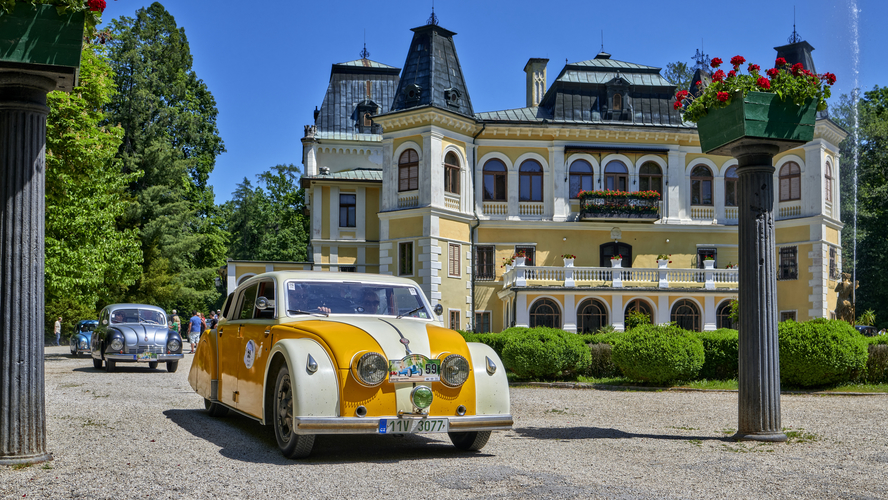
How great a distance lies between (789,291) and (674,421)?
90.1 feet

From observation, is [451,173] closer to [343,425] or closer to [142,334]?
[142,334]

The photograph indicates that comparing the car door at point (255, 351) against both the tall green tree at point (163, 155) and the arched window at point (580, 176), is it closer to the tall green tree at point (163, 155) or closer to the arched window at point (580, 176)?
the arched window at point (580, 176)

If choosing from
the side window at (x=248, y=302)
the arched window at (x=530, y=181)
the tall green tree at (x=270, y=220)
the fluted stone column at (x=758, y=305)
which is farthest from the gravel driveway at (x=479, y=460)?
the tall green tree at (x=270, y=220)

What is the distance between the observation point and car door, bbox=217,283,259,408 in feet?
31.8

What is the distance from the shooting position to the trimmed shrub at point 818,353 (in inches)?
609

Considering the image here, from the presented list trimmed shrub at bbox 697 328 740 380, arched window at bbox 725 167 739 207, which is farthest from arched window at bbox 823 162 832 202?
trimmed shrub at bbox 697 328 740 380

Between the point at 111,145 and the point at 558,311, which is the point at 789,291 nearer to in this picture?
the point at 558,311

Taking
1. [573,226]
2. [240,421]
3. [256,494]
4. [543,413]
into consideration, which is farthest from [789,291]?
[256,494]

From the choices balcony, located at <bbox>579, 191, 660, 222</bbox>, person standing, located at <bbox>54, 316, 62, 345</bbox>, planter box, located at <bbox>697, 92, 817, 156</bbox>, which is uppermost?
balcony, located at <bbox>579, 191, 660, 222</bbox>

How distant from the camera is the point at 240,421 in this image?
10.9 metres

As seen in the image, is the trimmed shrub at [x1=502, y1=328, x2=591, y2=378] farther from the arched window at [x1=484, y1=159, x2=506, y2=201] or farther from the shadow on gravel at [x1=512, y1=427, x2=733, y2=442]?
the arched window at [x1=484, y1=159, x2=506, y2=201]

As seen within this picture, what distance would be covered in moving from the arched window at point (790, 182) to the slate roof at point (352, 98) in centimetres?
2145

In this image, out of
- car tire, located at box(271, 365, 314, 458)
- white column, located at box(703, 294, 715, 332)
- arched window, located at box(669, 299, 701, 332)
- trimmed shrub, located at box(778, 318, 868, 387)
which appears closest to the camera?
car tire, located at box(271, 365, 314, 458)

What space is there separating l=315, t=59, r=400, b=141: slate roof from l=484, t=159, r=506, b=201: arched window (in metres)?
10.7
